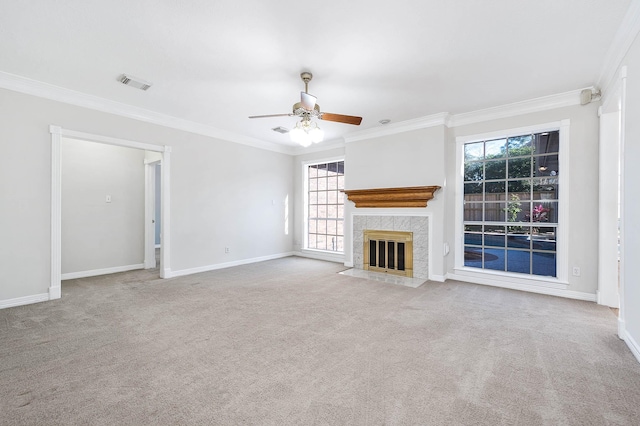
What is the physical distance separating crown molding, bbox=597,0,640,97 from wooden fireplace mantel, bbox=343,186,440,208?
7.27ft

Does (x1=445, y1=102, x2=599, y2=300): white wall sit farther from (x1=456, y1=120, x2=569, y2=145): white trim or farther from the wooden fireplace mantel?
the wooden fireplace mantel

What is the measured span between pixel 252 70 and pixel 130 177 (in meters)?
3.92

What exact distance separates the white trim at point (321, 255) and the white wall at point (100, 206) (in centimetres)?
344

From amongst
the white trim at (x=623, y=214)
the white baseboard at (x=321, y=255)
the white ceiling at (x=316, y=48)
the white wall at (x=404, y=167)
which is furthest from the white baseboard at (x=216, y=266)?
the white trim at (x=623, y=214)

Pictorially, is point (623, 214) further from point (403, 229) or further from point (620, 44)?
point (403, 229)

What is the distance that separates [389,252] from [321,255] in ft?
6.24

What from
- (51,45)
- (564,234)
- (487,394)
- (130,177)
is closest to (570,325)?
(564,234)

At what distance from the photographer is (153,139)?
4.61m

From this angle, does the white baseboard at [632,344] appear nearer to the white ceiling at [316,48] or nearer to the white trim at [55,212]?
the white ceiling at [316,48]

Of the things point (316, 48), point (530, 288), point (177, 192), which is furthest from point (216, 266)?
point (530, 288)

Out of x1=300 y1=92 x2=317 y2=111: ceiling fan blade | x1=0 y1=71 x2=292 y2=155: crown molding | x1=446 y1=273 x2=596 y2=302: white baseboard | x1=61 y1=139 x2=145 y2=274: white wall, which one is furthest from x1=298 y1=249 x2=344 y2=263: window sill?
x1=300 y1=92 x2=317 y2=111: ceiling fan blade

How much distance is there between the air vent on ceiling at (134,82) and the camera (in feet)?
10.9

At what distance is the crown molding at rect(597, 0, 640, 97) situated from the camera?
221 cm

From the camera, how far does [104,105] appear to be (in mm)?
4031
